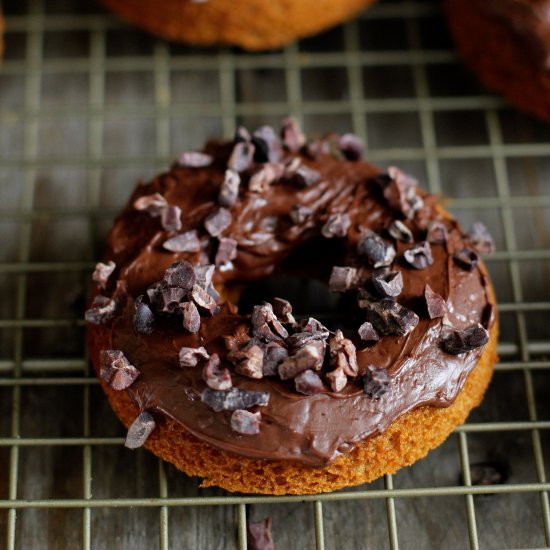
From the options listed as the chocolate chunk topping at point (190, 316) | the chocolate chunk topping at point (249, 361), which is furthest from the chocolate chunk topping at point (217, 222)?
the chocolate chunk topping at point (249, 361)

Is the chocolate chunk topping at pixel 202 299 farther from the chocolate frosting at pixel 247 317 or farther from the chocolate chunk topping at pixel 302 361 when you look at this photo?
the chocolate chunk topping at pixel 302 361

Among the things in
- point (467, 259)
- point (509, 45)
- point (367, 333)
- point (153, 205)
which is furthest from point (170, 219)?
point (509, 45)

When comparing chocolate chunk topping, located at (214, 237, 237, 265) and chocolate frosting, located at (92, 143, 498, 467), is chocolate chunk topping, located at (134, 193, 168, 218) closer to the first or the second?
chocolate frosting, located at (92, 143, 498, 467)

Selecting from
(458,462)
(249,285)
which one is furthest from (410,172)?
(458,462)

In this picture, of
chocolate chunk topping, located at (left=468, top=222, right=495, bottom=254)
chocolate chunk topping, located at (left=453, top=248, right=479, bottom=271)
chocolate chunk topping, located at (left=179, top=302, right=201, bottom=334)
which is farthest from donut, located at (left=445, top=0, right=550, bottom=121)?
chocolate chunk topping, located at (left=179, top=302, right=201, bottom=334)

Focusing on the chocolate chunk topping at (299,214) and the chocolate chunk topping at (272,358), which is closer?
the chocolate chunk topping at (272,358)

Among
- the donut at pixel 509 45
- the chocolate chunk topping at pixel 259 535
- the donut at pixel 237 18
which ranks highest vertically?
the donut at pixel 237 18

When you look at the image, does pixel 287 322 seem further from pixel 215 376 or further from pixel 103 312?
pixel 103 312

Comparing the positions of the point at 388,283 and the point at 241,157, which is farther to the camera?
the point at 241,157
